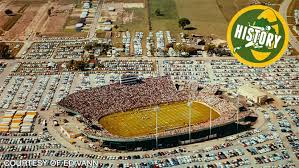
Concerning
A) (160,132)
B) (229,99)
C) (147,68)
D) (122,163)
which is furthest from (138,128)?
(147,68)

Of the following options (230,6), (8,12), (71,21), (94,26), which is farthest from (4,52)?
(230,6)

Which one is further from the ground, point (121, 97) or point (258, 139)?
point (121, 97)

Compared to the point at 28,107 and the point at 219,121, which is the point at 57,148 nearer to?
the point at 28,107

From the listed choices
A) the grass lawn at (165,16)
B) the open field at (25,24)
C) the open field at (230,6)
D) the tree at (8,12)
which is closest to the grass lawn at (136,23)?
the grass lawn at (165,16)

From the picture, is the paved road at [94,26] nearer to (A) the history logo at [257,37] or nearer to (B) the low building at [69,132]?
(A) the history logo at [257,37]

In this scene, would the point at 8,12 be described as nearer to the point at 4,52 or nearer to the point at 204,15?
the point at 4,52

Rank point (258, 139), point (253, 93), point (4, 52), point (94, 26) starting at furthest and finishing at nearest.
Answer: point (94, 26) → point (4, 52) → point (253, 93) → point (258, 139)

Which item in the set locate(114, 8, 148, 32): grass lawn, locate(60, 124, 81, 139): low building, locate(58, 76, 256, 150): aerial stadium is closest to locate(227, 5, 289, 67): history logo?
locate(58, 76, 256, 150): aerial stadium
